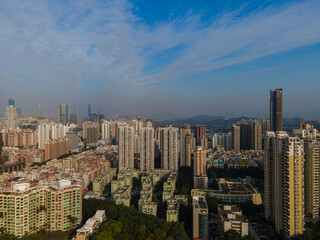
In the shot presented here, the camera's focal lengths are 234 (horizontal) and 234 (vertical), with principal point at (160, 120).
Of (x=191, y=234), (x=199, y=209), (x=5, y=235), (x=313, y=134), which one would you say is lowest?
(x=191, y=234)

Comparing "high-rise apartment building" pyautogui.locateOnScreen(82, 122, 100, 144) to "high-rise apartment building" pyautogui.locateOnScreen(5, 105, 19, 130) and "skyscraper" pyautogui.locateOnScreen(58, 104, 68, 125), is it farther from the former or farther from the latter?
"skyscraper" pyautogui.locateOnScreen(58, 104, 68, 125)

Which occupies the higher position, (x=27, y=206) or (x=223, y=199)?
(x=27, y=206)

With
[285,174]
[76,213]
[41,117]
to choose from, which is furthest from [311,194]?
[41,117]

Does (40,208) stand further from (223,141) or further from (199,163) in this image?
(223,141)

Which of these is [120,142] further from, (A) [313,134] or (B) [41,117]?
(B) [41,117]

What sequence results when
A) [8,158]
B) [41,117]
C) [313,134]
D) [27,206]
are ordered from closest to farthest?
[27,206] → [313,134] → [8,158] → [41,117]
